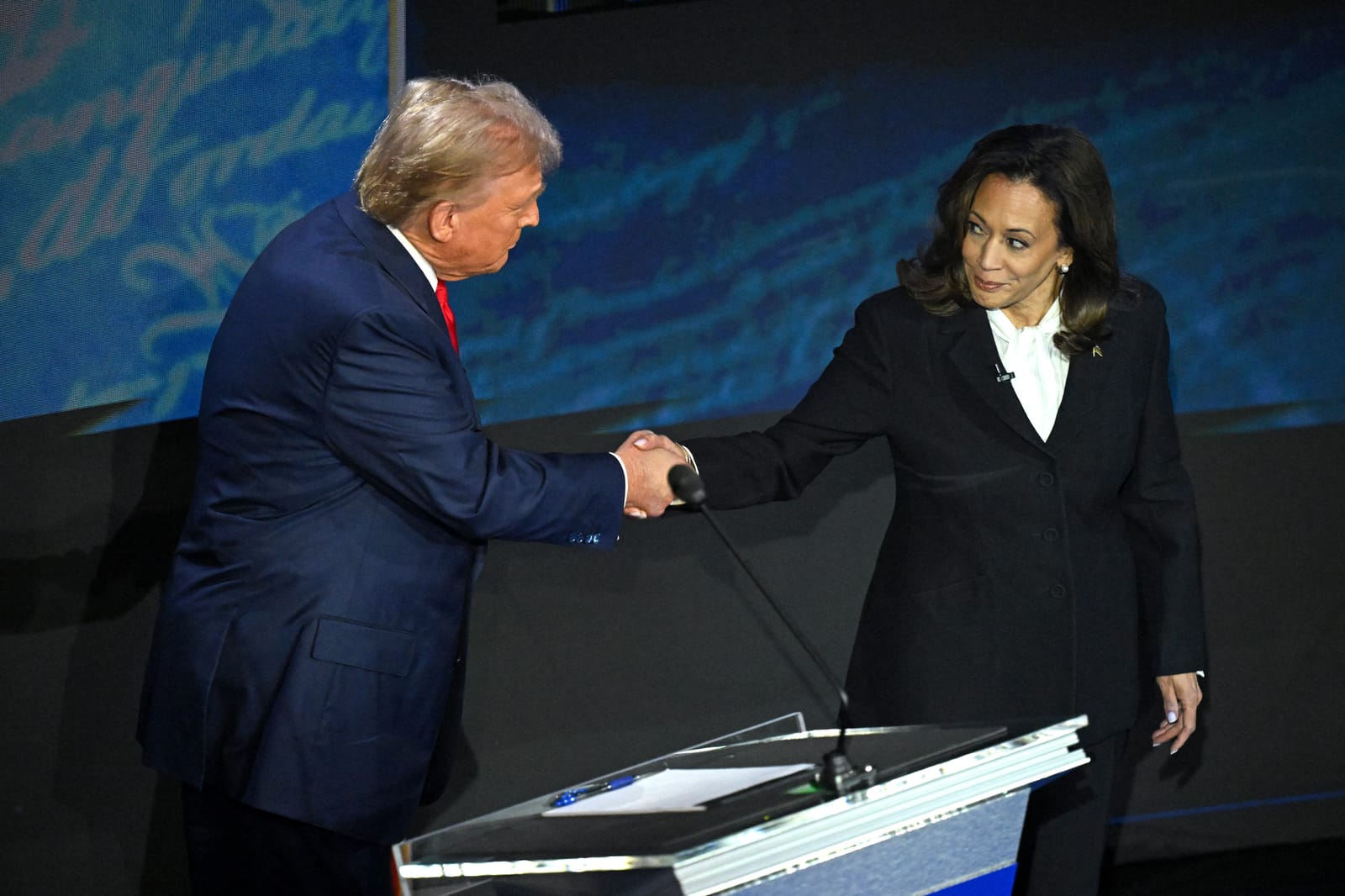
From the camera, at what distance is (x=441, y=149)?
6.63 ft

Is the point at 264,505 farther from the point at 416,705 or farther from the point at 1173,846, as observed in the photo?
the point at 1173,846

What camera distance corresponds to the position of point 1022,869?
8.27 ft

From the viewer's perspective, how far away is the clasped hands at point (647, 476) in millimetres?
2260

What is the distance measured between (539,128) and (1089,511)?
101 centimetres

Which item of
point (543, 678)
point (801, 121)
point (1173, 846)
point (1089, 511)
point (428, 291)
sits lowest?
point (1173, 846)

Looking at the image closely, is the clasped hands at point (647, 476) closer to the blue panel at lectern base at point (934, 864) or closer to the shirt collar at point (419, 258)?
the shirt collar at point (419, 258)

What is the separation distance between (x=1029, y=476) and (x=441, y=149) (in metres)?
1.00

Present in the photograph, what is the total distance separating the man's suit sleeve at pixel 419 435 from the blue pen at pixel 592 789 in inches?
20.2

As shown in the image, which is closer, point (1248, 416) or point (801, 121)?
point (801, 121)

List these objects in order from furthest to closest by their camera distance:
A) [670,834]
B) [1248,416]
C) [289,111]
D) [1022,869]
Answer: [1248,416] < [289,111] < [1022,869] < [670,834]

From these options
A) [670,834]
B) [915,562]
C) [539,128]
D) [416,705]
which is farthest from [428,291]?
[670,834]

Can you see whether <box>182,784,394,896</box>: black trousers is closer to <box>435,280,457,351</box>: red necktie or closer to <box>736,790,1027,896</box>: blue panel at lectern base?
<box>435,280,457,351</box>: red necktie

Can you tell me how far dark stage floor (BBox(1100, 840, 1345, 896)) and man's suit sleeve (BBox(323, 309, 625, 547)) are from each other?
197 centimetres

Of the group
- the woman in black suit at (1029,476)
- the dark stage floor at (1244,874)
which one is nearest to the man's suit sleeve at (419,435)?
the woman in black suit at (1029,476)
